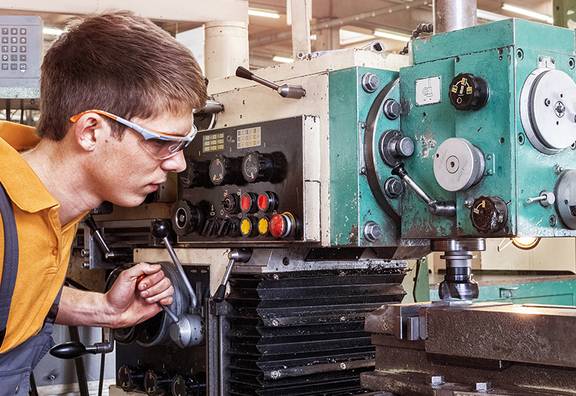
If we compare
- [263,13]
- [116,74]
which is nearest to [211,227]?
[116,74]

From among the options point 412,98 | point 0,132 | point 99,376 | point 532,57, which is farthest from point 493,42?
point 99,376

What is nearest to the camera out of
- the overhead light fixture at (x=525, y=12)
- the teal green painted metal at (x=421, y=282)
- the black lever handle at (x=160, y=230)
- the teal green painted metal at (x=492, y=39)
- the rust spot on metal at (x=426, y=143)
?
the teal green painted metal at (x=492, y=39)

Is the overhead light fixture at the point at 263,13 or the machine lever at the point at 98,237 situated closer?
the machine lever at the point at 98,237

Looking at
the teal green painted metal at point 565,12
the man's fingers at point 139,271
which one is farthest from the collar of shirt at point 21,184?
the teal green painted metal at point 565,12

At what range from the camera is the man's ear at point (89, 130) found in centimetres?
119

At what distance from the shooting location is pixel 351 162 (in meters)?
1.49

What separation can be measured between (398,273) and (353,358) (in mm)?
224

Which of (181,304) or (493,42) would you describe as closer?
(493,42)

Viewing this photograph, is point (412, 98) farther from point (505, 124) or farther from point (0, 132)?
point (0, 132)

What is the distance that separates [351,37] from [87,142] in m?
6.83

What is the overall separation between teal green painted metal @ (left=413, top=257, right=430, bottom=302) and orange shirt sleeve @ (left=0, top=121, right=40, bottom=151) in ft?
3.73

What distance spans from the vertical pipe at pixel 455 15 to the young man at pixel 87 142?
47 centimetres

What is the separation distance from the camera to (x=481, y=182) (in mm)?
1323

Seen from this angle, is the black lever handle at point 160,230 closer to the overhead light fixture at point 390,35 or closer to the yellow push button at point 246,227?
the yellow push button at point 246,227
